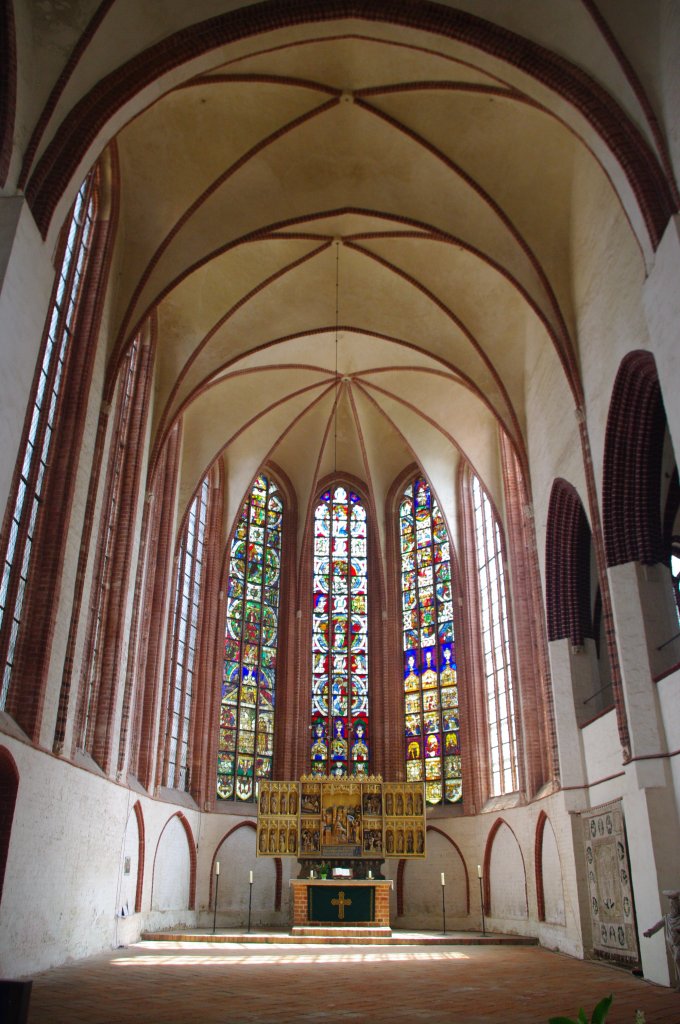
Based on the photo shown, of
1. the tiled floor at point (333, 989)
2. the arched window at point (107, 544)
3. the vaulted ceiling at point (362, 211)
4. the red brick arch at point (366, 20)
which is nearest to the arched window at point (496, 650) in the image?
the vaulted ceiling at point (362, 211)

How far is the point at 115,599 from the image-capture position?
15.2 m

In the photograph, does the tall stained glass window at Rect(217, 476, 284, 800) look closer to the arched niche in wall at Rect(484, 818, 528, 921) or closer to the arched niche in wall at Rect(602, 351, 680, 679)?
the arched niche in wall at Rect(484, 818, 528, 921)

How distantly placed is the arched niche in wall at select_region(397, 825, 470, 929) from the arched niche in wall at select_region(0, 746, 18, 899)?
13.5m

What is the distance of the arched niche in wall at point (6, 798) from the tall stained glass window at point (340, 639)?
13.3m

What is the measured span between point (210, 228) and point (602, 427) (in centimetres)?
794

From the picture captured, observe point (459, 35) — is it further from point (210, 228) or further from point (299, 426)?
point (299, 426)

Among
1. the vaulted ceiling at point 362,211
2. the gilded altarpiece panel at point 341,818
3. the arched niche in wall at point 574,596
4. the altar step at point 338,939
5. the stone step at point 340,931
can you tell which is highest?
the vaulted ceiling at point 362,211

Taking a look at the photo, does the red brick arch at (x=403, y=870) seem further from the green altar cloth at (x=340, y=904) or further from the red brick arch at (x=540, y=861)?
the green altar cloth at (x=340, y=904)

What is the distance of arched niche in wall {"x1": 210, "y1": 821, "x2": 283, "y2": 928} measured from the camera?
67.5 ft

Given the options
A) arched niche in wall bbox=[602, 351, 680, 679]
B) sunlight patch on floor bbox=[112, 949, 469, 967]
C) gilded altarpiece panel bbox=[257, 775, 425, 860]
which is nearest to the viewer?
sunlight patch on floor bbox=[112, 949, 469, 967]

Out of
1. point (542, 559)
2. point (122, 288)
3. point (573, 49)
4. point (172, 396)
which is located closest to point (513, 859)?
point (542, 559)

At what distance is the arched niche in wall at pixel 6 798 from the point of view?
9859 millimetres

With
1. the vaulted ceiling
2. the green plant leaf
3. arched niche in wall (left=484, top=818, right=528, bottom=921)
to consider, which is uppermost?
the vaulted ceiling

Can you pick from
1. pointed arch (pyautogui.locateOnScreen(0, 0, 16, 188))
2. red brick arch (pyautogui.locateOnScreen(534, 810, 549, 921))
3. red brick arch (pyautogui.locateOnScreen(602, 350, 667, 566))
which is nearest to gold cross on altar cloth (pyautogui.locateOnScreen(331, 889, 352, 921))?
red brick arch (pyautogui.locateOnScreen(534, 810, 549, 921))
